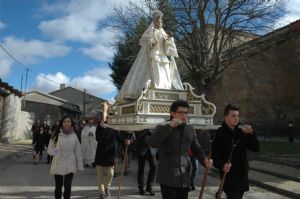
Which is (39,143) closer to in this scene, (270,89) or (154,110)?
(154,110)

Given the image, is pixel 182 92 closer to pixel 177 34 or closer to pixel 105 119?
pixel 105 119

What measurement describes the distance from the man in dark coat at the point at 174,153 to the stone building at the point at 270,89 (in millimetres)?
23450

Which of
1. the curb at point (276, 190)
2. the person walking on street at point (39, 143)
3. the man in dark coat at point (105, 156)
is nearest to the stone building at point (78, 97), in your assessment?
the person walking on street at point (39, 143)

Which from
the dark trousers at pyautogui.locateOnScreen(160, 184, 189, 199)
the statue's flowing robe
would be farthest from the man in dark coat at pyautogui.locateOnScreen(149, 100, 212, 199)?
the statue's flowing robe

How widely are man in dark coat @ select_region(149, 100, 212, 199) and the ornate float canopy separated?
2542mm

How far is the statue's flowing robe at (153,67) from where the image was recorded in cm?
825

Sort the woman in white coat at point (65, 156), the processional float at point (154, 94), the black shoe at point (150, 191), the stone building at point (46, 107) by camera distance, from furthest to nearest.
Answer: the stone building at point (46, 107) → the black shoe at point (150, 191) → the processional float at point (154, 94) → the woman in white coat at point (65, 156)

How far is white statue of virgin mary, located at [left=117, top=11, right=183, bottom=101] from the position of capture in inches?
325

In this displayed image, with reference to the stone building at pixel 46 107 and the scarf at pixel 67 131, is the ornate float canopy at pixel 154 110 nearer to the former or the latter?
the scarf at pixel 67 131

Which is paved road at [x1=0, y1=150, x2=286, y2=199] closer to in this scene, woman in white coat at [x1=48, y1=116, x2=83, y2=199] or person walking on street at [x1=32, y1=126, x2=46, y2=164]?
woman in white coat at [x1=48, y1=116, x2=83, y2=199]

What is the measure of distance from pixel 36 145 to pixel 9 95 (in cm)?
1193

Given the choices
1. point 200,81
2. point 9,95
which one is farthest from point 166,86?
point 9,95

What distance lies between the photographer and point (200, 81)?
1945 cm

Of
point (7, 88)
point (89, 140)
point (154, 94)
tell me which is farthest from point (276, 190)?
point (7, 88)
